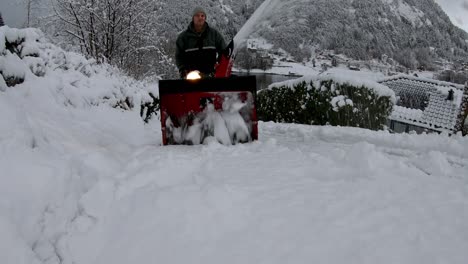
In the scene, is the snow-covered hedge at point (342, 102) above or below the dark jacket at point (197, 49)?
below

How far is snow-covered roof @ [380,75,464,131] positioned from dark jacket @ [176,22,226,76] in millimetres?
13444

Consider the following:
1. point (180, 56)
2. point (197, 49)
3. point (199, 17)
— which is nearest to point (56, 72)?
point (180, 56)

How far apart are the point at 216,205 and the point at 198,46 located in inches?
129

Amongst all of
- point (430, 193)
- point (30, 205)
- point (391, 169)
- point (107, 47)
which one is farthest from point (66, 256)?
point (107, 47)

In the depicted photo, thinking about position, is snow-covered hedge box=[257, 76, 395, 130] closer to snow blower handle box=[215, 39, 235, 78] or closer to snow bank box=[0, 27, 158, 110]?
snow bank box=[0, 27, 158, 110]

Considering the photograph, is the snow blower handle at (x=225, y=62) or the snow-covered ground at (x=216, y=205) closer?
the snow-covered ground at (x=216, y=205)

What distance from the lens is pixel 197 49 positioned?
4.89 m

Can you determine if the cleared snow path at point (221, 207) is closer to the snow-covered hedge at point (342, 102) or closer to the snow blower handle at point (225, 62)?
the snow blower handle at point (225, 62)

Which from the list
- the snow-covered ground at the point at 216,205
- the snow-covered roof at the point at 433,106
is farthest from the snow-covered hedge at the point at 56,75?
the snow-covered roof at the point at 433,106

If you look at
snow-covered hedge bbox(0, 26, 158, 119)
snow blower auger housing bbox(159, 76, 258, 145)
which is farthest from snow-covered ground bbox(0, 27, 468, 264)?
snow blower auger housing bbox(159, 76, 258, 145)

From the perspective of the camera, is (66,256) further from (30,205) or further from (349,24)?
(349,24)

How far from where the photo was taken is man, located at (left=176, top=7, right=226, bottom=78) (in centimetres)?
482

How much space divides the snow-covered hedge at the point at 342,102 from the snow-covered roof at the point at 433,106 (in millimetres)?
8952

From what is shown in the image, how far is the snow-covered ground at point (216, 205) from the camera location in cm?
162
